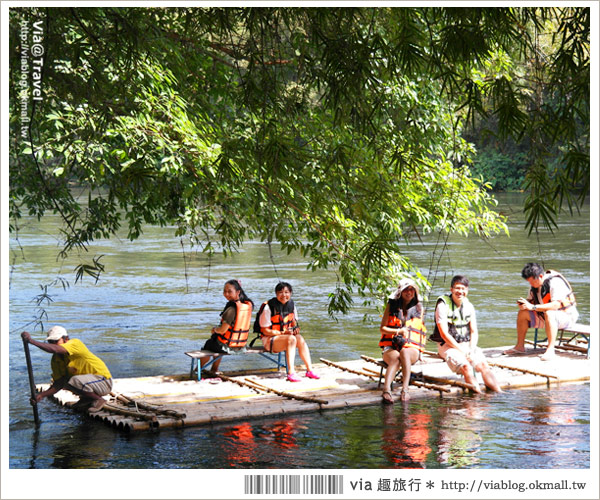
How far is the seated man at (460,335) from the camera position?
9.87m

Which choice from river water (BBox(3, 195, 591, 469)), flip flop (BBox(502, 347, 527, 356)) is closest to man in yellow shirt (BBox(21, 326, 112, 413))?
river water (BBox(3, 195, 591, 469))

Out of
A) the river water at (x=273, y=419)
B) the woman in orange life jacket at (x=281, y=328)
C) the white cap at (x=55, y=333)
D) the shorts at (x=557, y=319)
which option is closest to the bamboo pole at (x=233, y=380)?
the woman in orange life jacket at (x=281, y=328)

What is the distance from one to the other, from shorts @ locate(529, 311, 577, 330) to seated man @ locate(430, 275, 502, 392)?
1.65 meters

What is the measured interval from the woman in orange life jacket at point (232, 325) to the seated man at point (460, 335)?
6.84ft

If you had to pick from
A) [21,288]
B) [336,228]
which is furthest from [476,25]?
[21,288]

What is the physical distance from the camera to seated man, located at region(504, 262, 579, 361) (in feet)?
37.1

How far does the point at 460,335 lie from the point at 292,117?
4100mm

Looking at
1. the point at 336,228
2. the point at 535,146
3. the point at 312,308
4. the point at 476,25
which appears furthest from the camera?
the point at 312,308

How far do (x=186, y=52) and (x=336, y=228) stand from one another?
9.66 ft

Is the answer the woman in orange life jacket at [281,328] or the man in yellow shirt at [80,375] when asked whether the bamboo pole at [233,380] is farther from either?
the man in yellow shirt at [80,375]

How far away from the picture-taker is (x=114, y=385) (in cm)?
1027

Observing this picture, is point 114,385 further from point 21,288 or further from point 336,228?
point 21,288

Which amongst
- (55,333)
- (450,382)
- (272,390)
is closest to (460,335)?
(450,382)

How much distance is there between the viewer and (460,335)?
1005 centimetres
